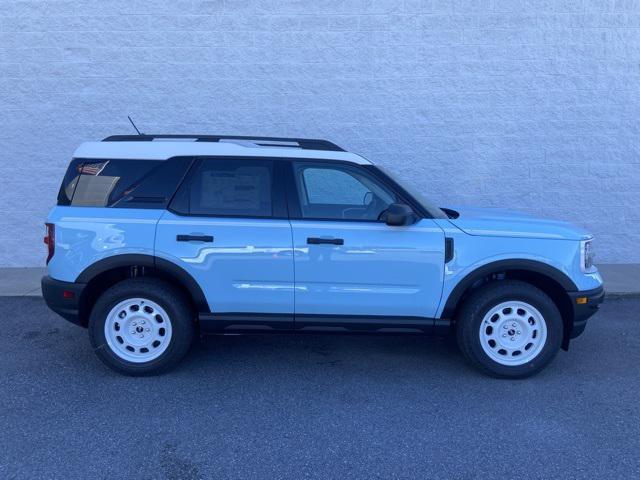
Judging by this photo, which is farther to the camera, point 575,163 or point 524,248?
point 575,163

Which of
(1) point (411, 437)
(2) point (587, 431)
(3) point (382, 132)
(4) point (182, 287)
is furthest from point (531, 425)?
(3) point (382, 132)

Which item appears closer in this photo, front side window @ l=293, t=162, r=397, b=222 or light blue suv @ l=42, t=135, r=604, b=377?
light blue suv @ l=42, t=135, r=604, b=377

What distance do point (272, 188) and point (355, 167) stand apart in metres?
0.71

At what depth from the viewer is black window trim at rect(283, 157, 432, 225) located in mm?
4457

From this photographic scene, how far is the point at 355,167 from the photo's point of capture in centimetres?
457

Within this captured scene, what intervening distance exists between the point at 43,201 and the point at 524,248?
6.97m

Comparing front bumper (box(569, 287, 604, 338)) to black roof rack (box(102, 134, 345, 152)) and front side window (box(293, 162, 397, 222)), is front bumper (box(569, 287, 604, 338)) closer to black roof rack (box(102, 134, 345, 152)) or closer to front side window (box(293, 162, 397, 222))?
front side window (box(293, 162, 397, 222))

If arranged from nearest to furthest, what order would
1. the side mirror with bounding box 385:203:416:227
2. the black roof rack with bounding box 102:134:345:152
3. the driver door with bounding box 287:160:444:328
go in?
the side mirror with bounding box 385:203:416:227, the driver door with bounding box 287:160:444:328, the black roof rack with bounding box 102:134:345:152

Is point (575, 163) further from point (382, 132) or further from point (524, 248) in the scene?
point (524, 248)

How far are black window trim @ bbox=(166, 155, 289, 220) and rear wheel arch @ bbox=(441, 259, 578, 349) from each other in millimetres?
1516

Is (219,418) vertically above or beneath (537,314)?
beneath

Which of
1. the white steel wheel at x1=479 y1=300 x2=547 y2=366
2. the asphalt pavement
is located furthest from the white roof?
the asphalt pavement

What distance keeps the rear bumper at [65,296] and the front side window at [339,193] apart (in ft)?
6.35

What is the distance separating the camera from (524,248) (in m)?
4.41
